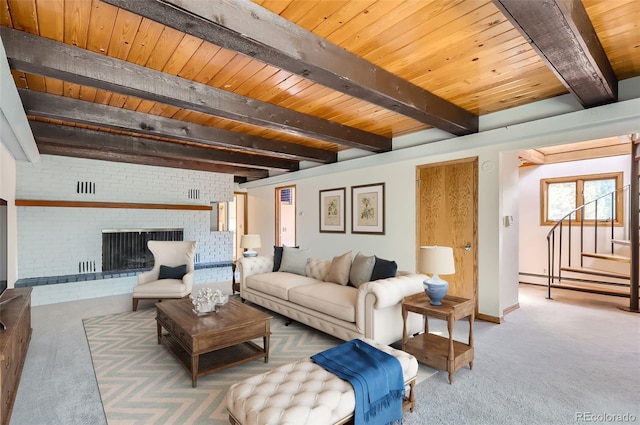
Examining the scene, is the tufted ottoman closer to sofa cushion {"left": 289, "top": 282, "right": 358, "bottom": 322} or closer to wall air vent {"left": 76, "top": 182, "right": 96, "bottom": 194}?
sofa cushion {"left": 289, "top": 282, "right": 358, "bottom": 322}

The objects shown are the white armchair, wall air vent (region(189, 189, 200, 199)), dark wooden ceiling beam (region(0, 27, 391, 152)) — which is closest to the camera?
dark wooden ceiling beam (region(0, 27, 391, 152))

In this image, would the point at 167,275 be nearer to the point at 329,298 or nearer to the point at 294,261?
the point at 294,261

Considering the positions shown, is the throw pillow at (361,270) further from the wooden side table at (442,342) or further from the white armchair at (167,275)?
the white armchair at (167,275)

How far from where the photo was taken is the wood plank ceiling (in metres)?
→ 1.75

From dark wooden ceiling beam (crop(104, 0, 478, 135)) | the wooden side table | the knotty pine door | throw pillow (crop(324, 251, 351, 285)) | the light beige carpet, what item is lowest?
the light beige carpet

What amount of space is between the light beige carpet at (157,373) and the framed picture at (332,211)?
2425 mm

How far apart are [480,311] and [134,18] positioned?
447cm

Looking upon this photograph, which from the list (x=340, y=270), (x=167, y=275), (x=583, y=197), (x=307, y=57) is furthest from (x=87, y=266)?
(x=583, y=197)

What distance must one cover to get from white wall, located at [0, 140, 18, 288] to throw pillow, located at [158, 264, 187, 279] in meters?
1.68

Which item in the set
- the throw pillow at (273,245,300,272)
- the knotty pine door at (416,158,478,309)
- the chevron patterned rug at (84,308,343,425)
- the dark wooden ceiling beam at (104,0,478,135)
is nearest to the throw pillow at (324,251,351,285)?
the chevron patterned rug at (84,308,343,425)

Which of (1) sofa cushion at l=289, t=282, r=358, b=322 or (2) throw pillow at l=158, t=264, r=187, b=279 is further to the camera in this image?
(2) throw pillow at l=158, t=264, r=187, b=279

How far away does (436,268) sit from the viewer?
8.69 ft

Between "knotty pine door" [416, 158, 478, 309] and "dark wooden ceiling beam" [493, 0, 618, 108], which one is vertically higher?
"dark wooden ceiling beam" [493, 0, 618, 108]

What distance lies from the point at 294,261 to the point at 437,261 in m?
2.28
